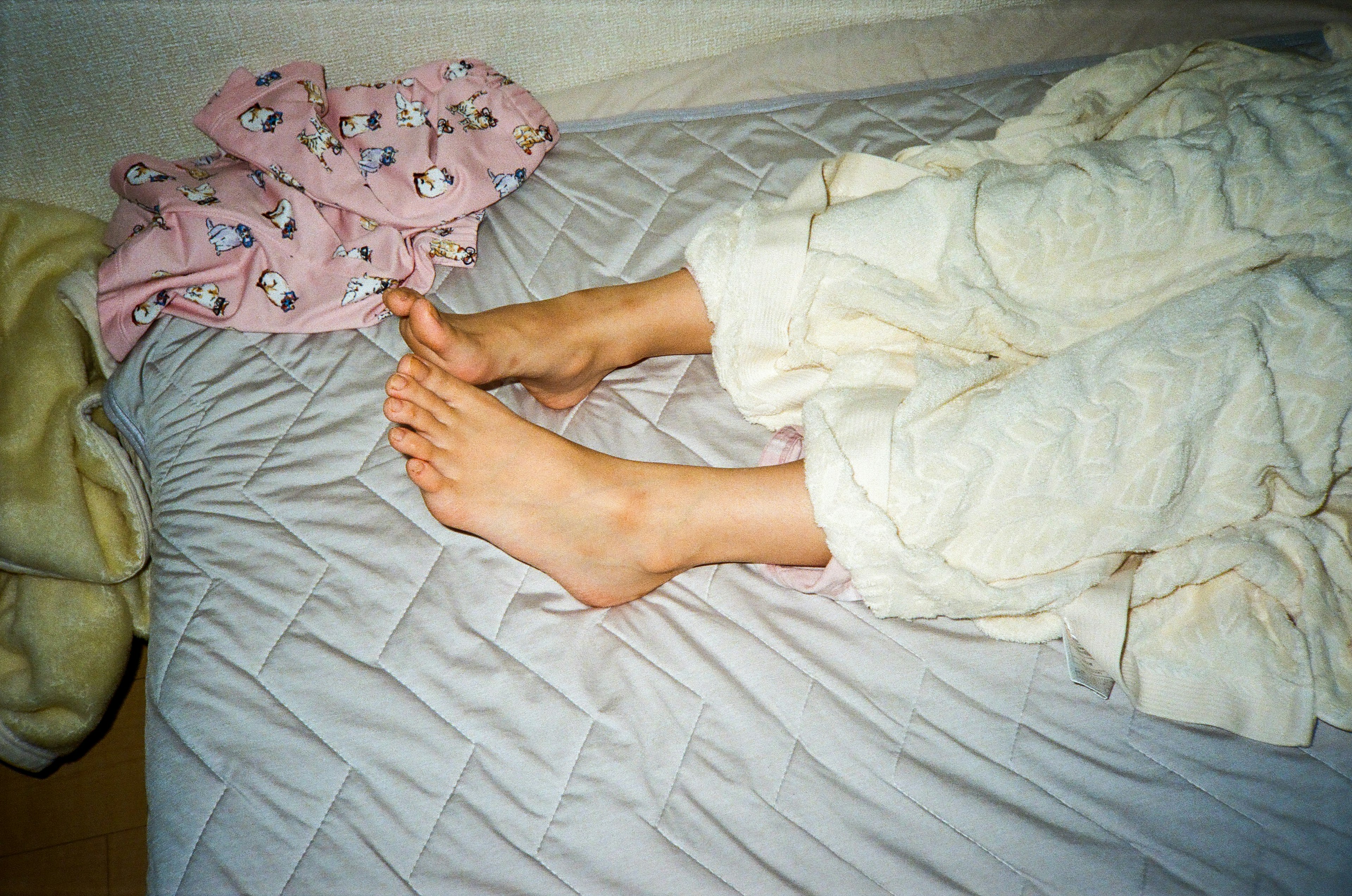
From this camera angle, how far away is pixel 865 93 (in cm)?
111

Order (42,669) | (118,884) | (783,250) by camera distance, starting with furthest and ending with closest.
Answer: (118,884), (42,669), (783,250)

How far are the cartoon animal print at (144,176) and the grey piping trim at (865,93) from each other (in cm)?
48

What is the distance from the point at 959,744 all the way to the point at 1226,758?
23 centimetres

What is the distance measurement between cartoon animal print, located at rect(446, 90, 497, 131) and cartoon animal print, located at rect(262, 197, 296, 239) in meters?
0.23

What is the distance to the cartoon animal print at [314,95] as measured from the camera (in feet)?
3.30

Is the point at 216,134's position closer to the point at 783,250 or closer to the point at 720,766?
the point at 783,250

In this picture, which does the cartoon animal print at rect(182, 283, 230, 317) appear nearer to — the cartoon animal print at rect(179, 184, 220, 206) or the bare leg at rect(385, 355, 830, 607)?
the cartoon animal print at rect(179, 184, 220, 206)

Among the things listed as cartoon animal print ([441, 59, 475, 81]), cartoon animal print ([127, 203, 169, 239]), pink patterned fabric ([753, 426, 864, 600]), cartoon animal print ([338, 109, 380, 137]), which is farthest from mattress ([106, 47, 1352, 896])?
cartoon animal print ([441, 59, 475, 81])

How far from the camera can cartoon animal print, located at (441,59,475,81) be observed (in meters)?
1.07

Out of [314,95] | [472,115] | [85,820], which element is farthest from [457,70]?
[85,820]

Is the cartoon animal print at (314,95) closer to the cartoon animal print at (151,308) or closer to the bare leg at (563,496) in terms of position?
the cartoon animal print at (151,308)

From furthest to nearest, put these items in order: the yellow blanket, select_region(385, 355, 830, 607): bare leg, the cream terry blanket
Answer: the yellow blanket, select_region(385, 355, 830, 607): bare leg, the cream terry blanket

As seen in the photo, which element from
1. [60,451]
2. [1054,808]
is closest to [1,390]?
[60,451]

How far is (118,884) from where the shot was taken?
3.36 feet
